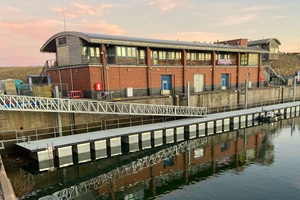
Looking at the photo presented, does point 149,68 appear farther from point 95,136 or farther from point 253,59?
point 253,59

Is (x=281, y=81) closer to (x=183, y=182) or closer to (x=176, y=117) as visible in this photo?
(x=176, y=117)

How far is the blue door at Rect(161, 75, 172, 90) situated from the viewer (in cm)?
4111

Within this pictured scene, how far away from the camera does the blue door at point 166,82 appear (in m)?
41.1

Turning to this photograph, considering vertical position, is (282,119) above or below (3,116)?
below

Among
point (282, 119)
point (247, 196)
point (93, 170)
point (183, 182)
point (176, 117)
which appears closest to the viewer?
point (247, 196)

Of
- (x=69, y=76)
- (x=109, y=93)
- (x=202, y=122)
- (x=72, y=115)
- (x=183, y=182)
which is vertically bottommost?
(x=183, y=182)

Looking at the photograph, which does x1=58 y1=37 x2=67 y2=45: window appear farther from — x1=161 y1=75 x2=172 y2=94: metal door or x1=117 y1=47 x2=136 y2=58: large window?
x1=161 y1=75 x2=172 y2=94: metal door

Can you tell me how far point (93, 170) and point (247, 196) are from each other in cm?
1404

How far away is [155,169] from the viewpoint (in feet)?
76.2

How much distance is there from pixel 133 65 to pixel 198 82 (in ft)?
49.2

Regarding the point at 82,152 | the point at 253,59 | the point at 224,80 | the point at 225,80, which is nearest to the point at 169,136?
the point at 82,152

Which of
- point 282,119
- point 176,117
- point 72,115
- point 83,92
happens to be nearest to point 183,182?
point 72,115

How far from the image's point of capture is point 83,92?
34281mm

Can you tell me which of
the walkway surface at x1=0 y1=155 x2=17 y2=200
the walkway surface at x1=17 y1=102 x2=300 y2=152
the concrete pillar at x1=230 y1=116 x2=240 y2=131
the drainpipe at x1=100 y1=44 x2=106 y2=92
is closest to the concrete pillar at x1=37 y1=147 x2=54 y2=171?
the walkway surface at x1=17 y1=102 x2=300 y2=152
